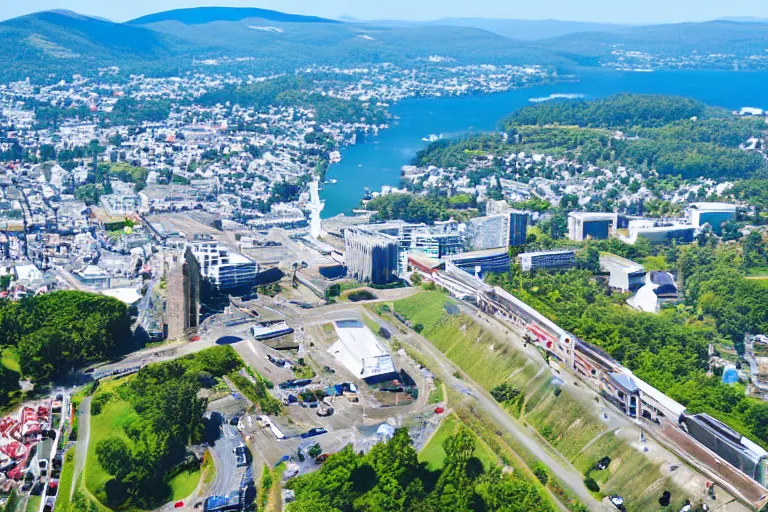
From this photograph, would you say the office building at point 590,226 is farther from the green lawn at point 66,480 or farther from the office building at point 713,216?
the green lawn at point 66,480

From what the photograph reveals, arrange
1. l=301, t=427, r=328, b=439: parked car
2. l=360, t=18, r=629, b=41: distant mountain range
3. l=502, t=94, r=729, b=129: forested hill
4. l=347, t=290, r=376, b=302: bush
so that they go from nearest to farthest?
1. l=301, t=427, r=328, b=439: parked car
2. l=347, t=290, r=376, b=302: bush
3. l=502, t=94, r=729, b=129: forested hill
4. l=360, t=18, r=629, b=41: distant mountain range

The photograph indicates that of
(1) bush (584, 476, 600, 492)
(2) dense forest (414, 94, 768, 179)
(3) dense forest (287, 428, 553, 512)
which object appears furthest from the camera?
(2) dense forest (414, 94, 768, 179)

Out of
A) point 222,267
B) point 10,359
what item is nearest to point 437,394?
point 222,267

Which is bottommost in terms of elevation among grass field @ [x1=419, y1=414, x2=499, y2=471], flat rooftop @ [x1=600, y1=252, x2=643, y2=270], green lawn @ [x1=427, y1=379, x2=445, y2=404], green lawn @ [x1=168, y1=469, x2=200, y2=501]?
green lawn @ [x1=168, y1=469, x2=200, y2=501]

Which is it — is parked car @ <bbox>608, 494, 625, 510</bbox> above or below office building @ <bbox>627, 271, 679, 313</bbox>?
below

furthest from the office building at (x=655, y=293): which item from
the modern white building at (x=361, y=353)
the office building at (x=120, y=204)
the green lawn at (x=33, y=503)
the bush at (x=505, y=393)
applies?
the office building at (x=120, y=204)

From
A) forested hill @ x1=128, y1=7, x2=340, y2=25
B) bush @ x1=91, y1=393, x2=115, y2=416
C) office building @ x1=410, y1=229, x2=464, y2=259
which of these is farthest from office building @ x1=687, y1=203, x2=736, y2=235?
forested hill @ x1=128, y1=7, x2=340, y2=25

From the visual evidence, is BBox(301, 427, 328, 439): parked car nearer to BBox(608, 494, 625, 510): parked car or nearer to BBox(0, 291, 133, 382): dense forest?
BBox(608, 494, 625, 510): parked car
